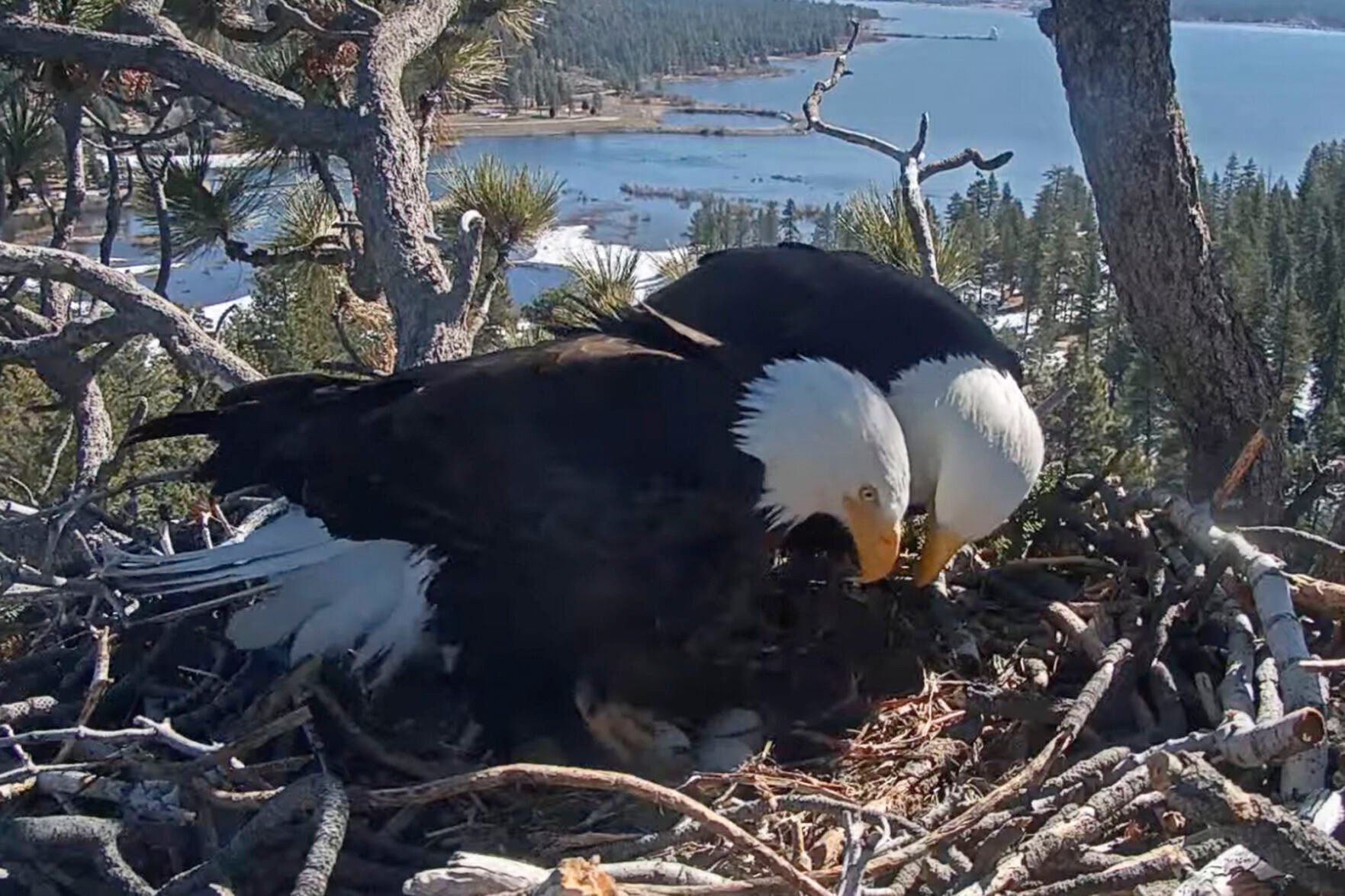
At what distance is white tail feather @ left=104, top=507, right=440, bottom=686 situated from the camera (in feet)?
9.26

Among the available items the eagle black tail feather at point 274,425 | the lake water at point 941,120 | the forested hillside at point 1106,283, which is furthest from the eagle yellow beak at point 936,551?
the lake water at point 941,120

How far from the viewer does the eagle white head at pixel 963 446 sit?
254 cm

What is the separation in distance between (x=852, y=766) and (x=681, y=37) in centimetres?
3152

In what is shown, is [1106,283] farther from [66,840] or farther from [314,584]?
[66,840]

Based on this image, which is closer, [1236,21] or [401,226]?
[401,226]

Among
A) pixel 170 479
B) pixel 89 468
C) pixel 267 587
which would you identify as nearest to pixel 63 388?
pixel 89 468

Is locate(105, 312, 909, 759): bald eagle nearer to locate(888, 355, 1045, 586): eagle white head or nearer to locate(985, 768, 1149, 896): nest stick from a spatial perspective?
locate(888, 355, 1045, 586): eagle white head

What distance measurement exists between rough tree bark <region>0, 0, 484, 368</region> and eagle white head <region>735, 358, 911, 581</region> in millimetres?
Answer: 1404

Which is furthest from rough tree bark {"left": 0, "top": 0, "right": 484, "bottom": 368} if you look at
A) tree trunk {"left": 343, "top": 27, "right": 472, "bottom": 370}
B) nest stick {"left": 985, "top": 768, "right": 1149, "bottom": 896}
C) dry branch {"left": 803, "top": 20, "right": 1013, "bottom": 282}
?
nest stick {"left": 985, "top": 768, "right": 1149, "bottom": 896}

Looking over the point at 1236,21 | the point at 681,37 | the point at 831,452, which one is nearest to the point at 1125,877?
the point at 831,452

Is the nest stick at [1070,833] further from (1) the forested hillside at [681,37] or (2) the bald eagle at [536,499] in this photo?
(1) the forested hillside at [681,37]

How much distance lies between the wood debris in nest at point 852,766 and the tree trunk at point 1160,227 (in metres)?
0.35

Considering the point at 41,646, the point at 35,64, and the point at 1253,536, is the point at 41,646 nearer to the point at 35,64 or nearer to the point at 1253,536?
the point at 35,64

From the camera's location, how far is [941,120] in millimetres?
23359
